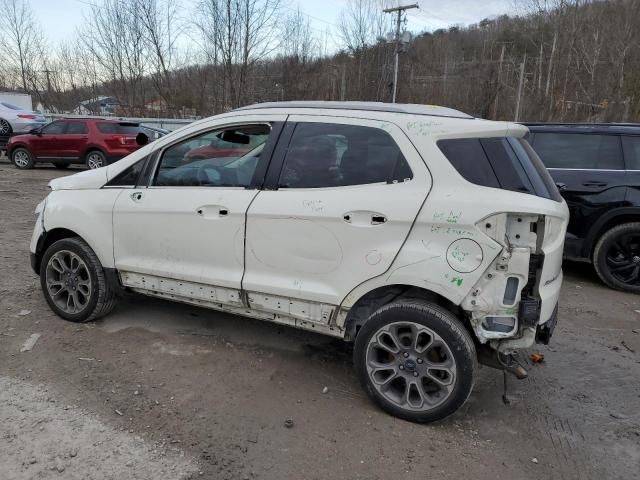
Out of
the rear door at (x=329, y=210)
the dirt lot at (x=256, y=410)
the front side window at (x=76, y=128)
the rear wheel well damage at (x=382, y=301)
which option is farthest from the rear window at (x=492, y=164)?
the front side window at (x=76, y=128)

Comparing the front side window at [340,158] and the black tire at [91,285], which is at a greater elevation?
the front side window at [340,158]

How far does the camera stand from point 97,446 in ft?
9.05

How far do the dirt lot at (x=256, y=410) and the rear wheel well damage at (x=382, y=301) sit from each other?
0.49 m

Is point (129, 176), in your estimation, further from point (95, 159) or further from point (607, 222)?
point (95, 159)

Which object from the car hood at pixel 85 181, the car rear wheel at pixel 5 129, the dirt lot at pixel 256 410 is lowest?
the dirt lot at pixel 256 410

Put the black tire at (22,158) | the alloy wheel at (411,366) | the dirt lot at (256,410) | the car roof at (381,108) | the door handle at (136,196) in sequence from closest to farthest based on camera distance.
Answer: the dirt lot at (256,410), the alloy wheel at (411,366), the car roof at (381,108), the door handle at (136,196), the black tire at (22,158)

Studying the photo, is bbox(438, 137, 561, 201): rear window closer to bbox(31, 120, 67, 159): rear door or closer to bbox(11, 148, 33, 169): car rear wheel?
bbox(31, 120, 67, 159): rear door

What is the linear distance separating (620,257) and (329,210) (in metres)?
4.30

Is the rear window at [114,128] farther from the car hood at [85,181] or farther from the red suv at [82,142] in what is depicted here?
the car hood at [85,181]

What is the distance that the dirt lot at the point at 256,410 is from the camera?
2.70 metres

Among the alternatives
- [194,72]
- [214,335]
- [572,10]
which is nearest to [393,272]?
[214,335]

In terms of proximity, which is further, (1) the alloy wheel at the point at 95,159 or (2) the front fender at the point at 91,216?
(1) the alloy wheel at the point at 95,159

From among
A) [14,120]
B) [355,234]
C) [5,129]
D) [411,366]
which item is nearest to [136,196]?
[355,234]

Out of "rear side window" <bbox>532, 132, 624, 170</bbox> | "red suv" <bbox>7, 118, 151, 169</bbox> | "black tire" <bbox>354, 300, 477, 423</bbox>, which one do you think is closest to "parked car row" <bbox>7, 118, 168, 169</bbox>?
"red suv" <bbox>7, 118, 151, 169</bbox>
